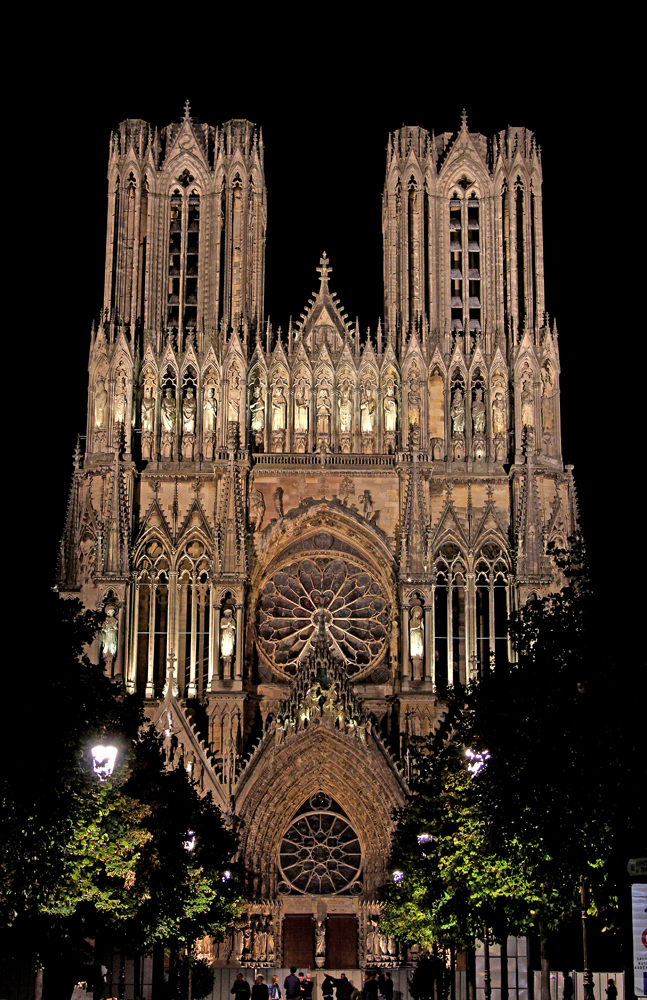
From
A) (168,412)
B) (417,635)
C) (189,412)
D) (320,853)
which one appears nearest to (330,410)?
(189,412)

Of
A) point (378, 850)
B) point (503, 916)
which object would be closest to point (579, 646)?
point (503, 916)

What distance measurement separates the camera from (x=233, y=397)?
51.8 meters

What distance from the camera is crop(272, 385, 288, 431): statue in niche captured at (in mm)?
52219

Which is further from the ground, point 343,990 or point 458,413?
point 458,413

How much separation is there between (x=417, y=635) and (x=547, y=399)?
962 cm

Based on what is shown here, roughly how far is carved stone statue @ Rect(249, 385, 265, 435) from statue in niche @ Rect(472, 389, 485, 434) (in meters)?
7.31

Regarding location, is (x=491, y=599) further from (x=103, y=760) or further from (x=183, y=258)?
(x=103, y=760)

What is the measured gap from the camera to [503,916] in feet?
102

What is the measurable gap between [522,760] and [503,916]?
6425mm

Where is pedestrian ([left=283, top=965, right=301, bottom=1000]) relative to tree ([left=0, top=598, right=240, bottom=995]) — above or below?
below

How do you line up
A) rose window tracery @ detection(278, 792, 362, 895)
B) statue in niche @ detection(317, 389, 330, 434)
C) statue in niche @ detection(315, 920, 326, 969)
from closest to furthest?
statue in niche @ detection(315, 920, 326, 969), rose window tracery @ detection(278, 792, 362, 895), statue in niche @ detection(317, 389, 330, 434)

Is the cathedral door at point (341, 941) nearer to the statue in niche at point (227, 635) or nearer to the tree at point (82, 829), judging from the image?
the statue in niche at point (227, 635)

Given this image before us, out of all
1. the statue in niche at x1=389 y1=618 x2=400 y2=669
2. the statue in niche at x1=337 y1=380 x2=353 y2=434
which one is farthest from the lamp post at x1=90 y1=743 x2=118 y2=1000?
the statue in niche at x1=337 y1=380 x2=353 y2=434

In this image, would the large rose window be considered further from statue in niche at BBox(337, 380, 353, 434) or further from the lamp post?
the lamp post
